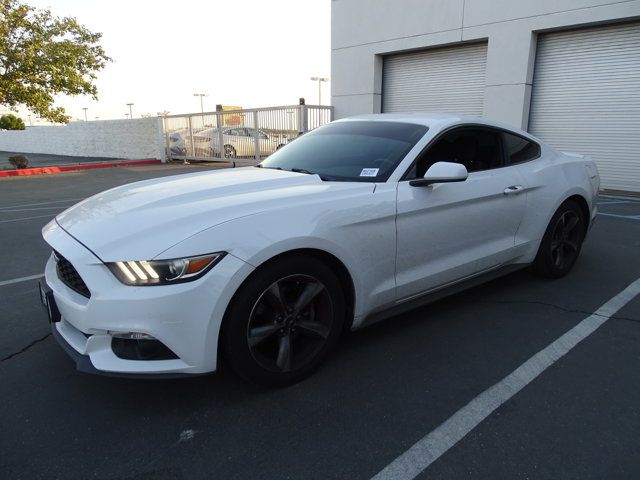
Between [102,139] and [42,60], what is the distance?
29.9 ft

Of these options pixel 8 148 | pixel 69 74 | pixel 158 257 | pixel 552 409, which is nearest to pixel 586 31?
pixel 552 409

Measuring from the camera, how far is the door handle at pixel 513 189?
3.66 metres

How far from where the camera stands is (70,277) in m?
2.47

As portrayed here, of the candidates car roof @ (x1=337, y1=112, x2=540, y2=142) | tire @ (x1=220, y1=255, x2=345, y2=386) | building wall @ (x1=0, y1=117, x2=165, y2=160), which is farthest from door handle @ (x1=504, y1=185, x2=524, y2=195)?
building wall @ (x1=0, y1=117, x2=165, y2=160)

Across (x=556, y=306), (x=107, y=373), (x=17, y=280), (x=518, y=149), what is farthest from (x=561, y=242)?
(x=17, y=280)

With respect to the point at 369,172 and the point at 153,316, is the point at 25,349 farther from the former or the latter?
the point at 369,172

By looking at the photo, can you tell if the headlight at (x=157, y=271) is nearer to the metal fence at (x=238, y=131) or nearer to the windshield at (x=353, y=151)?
the windshield at (x=353, y=151)

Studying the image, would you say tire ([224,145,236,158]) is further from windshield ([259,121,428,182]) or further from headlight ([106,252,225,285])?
headlight ([106,252,225,285])

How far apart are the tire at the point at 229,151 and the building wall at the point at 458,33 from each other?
4.40 meters

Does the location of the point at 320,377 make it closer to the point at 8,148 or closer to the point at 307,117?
the point at 307,117

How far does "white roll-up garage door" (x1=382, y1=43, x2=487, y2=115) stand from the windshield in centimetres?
1025

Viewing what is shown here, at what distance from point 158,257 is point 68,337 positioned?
2.42 feet

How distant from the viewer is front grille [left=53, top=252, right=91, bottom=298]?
2.36 meters

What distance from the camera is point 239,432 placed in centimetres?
230
